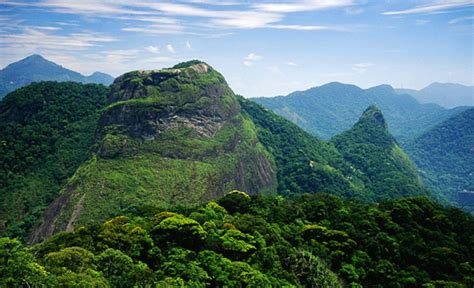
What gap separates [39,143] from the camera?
9656cm

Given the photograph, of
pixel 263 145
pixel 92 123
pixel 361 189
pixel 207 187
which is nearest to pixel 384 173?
pixel 361 189

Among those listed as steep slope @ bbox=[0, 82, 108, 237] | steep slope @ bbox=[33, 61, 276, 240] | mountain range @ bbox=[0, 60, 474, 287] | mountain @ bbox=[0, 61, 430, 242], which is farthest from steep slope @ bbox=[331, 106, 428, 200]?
steep slope @ bbox=[0, 82, 108, 237]

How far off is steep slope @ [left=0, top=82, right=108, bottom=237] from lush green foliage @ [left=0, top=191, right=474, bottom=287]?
3829cm

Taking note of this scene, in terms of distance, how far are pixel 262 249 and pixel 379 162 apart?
13153 cm

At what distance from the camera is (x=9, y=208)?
77688 mm

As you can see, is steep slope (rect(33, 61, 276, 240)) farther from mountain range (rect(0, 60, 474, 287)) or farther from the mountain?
mountain range (rect(0, 60, 474, 287))

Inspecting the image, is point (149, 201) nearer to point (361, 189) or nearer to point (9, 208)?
point (9, 208)

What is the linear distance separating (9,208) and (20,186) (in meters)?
6.69

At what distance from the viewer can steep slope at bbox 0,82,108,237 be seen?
78.6 metres

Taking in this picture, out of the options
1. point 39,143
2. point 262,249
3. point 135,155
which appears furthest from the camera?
point 39,143

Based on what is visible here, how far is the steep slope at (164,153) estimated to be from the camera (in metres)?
71.3

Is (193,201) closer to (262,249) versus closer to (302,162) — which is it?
(262,249)

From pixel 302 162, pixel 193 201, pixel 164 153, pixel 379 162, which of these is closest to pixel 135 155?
pixel 164 153

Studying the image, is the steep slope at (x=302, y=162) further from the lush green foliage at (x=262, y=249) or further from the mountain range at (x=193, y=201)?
the lush green foliage at (x=262, y=249)
